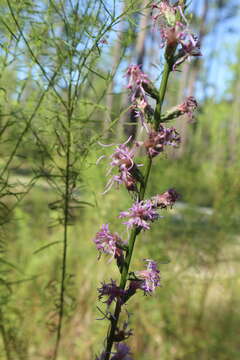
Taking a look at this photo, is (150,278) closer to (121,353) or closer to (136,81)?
(121,353)

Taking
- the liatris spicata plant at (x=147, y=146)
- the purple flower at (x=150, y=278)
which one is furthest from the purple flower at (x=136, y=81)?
the purple flower at (x=150, y=278)

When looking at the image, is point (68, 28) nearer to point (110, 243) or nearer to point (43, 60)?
point (43, 60)

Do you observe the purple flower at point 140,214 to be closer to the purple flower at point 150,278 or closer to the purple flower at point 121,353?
the purple flower at point 150,278

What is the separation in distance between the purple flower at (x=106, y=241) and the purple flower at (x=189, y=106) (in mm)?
272

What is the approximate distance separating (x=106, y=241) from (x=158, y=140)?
23 centimetres

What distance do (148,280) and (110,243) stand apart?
10 centimetres

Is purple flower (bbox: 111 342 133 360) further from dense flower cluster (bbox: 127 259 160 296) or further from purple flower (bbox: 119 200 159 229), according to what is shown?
purple flower (bbox: 119 200 159 229)

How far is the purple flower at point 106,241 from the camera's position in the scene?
Result: 0.76 meters

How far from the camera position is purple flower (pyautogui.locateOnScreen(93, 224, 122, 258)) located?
0.76 m

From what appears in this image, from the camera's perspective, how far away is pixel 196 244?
9.50ft

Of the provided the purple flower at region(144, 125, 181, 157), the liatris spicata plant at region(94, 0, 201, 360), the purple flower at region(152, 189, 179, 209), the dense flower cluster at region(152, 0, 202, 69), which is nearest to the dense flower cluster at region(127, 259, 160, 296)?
the liatris spicata plant at region(94, 0, 201, 360)

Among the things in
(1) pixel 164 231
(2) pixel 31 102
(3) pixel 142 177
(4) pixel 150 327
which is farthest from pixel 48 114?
(4) pixel 150 327

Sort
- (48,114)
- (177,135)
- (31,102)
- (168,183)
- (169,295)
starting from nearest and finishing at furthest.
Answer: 1. (177,135)
2. (48,114)
3. (31,102)
4. (169,295)
5. (168,183)

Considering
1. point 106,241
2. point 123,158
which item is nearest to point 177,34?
point 123,158
